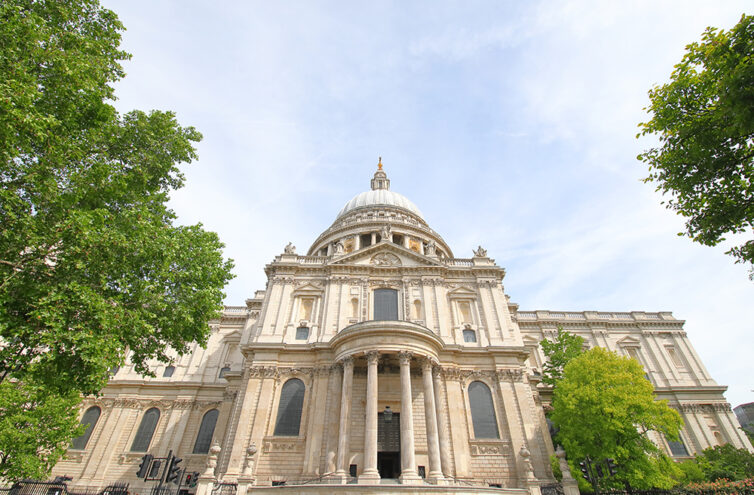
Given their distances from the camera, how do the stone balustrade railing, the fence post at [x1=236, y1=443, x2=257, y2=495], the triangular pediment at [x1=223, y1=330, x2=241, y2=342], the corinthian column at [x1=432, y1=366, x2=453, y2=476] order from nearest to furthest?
the fence post at [x1=236, y1=443, x2=257, y2=495] → the corinthian column at [x1=432, y1=366, x2=453, y2=476] → the triangular pediment at [x1=223, y1=330, x2=241, y2=342] → the stone balustrade railing

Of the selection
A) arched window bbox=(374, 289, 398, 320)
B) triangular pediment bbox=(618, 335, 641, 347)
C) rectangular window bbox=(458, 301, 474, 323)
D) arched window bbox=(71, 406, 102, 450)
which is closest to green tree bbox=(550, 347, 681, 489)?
rectangular window bbox=(458, 301, 474, 323)

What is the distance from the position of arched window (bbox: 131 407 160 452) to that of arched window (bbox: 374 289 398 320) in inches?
841

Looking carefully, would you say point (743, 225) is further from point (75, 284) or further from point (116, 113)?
point (116, 113)

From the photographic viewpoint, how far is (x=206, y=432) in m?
30.8

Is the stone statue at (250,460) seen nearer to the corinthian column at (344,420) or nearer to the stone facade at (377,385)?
the stone facade at (377,385)

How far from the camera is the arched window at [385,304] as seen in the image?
→ 2798 cm

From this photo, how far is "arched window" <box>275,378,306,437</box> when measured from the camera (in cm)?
2278

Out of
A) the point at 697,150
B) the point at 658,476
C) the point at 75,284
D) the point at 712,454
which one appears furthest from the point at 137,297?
the point at 712,454

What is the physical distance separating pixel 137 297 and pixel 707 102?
1942cm

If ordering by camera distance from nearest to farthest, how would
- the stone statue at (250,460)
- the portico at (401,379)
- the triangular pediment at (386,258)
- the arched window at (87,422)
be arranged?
the stone statue at (250,460), the portico at (401,379), the arched window at (87,422), the triangular pediment at (386,258)

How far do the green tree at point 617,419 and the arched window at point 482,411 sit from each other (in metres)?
4.01

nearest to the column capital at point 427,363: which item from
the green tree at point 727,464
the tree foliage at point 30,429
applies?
the tree foliage at point 30,429

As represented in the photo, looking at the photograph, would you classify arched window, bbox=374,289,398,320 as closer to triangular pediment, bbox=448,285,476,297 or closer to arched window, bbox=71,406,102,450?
triangular pediment, bbox=448,285,476,297

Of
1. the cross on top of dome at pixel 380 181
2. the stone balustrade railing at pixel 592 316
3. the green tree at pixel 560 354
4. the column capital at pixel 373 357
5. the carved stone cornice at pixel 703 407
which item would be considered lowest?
the column capital at pixel 373 357
